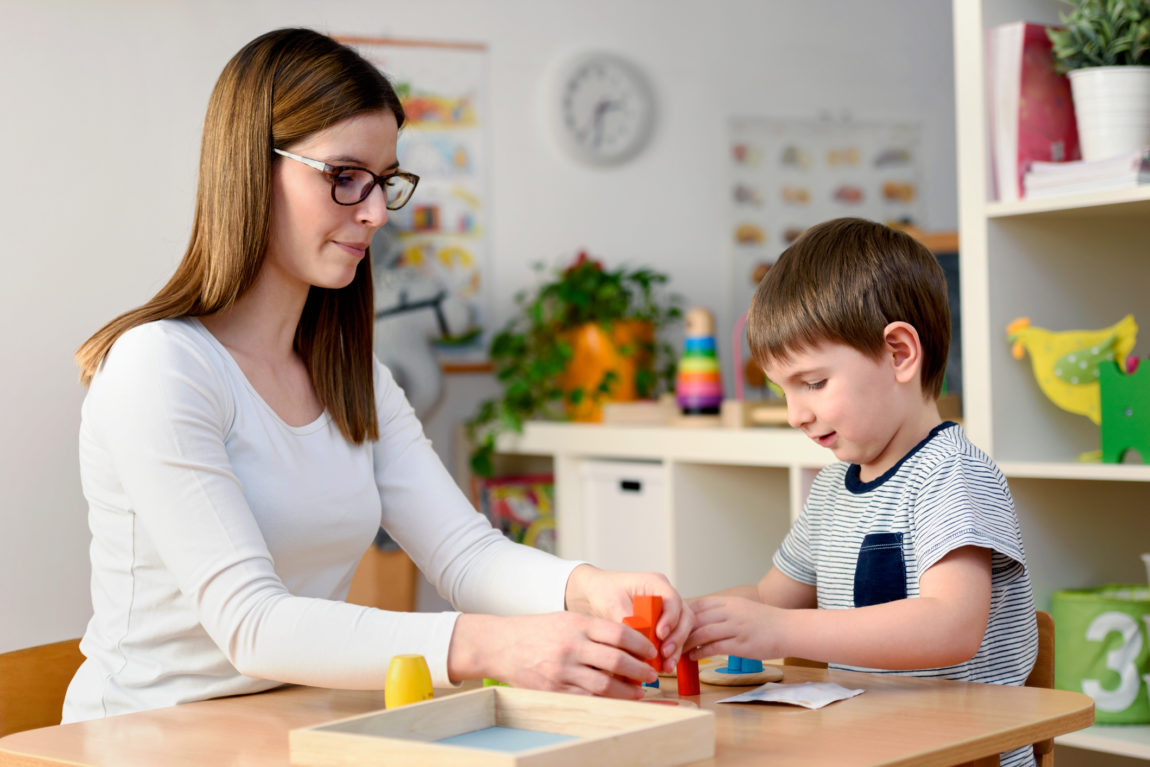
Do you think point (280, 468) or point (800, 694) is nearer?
point (800, 694)

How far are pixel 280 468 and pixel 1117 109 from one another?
1.37 meters

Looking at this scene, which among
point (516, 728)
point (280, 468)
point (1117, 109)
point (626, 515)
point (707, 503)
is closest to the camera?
point (516, 728)

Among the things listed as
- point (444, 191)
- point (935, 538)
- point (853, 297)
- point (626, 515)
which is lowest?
point (626, 515)

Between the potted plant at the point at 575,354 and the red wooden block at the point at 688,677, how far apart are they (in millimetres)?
2057

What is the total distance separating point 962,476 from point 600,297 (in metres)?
2.07

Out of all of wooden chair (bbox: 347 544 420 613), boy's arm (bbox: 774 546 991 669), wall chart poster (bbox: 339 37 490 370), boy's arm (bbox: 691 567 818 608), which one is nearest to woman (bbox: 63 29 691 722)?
boy's arm (bbox: 774 546 991 669)

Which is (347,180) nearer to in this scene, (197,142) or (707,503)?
(707,503)

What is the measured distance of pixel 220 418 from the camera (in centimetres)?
122

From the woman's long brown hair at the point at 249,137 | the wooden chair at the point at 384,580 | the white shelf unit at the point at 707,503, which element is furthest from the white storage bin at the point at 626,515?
the woman's long brown hair at the point at 249,137

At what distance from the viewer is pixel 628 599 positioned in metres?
1.20

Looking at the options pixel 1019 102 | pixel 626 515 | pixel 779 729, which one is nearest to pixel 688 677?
pixel 779 729

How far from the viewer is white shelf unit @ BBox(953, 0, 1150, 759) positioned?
6.43ft

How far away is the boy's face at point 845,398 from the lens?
1289 millimetres

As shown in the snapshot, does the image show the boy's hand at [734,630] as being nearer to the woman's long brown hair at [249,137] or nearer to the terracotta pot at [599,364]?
the woman's long brown hair at [249,137]
